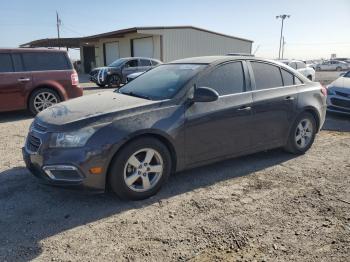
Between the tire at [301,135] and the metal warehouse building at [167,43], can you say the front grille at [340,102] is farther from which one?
the metal warehouse building at [167,43]

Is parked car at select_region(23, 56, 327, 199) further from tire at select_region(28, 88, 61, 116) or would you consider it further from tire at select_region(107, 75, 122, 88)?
tire at select_region(107, 75, 122, 88)

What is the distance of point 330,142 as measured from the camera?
647 centimetres

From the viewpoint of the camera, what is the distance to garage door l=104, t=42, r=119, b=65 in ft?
104

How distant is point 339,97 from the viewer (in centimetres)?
885

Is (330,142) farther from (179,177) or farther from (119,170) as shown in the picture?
(119,170)

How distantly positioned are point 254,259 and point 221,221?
0.64m

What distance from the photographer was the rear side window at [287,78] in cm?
531

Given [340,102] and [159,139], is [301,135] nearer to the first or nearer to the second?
[159,139]

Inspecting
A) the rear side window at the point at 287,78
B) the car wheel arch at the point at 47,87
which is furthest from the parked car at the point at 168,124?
the car wheel arch at the point at 47,87

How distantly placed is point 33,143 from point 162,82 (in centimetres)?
177

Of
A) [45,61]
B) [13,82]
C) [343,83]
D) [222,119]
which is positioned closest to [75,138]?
[222,119]

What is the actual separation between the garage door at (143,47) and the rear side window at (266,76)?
2220 cm

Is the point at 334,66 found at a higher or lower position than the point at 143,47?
lower

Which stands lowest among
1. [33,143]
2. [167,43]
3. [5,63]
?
[33,143]
